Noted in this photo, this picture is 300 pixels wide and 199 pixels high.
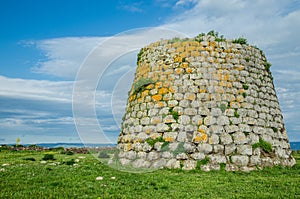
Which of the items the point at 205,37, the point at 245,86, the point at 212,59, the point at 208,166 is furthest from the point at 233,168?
the point at 205,37

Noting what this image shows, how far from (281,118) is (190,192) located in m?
7.31

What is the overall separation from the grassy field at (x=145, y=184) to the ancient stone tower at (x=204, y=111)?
800 mm

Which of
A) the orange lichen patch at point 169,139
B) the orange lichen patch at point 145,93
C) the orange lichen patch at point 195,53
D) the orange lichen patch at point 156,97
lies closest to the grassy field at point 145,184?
the orange lichen patch at point 169,139

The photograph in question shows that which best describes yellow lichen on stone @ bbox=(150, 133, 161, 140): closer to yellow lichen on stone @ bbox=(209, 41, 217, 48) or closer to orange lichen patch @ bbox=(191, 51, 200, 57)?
orange lichen patch @ bbox=(191, 51, 200, 57)

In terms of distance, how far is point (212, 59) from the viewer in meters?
12.0

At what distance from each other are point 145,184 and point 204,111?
387 centimetres

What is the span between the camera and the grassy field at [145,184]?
730 centimetres

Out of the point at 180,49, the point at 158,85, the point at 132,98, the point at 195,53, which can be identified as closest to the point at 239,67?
the point at 195,53

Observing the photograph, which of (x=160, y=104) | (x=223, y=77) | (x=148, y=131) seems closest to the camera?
(x=148, y=131)

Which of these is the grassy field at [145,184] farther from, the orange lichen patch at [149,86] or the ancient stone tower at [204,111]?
the orange lichen patch at [149,86]

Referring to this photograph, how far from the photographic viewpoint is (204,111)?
1116 cm

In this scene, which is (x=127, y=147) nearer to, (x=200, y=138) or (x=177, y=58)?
(x=200, y=138)

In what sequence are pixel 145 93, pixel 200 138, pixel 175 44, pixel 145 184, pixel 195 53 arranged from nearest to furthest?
1. pixel 145 184
2. pixel 200 138
3. pixel 195 53
4. pixel 145 93
5. pixel 175 44

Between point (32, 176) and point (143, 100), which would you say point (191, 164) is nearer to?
point (143, 100)
